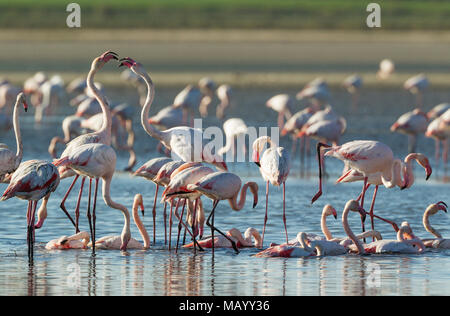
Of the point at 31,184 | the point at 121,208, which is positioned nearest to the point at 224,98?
the point at 121,208

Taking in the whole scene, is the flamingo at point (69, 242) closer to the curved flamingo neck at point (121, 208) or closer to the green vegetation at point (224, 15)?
the curved flamingo neck at point (121, 208)

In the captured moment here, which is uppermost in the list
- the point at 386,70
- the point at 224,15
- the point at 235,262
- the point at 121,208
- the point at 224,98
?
the point at 224,15

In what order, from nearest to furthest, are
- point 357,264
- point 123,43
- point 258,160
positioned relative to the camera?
1. point 357,264
2. point 258,160
3. point 123,43

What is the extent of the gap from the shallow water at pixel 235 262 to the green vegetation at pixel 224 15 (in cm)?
3478

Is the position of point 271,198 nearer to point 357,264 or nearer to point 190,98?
point 357,264

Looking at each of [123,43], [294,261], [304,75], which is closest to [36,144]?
[294,261]

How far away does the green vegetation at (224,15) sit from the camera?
47.8 metres

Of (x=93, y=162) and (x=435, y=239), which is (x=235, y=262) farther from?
(x=435, y=239)

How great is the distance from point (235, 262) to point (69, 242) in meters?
1.51

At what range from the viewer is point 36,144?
655 inches

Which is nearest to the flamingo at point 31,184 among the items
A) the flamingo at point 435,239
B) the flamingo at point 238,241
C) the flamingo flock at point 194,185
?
the flamingo flock at point 194,185

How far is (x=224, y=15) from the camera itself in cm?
A: 5125
